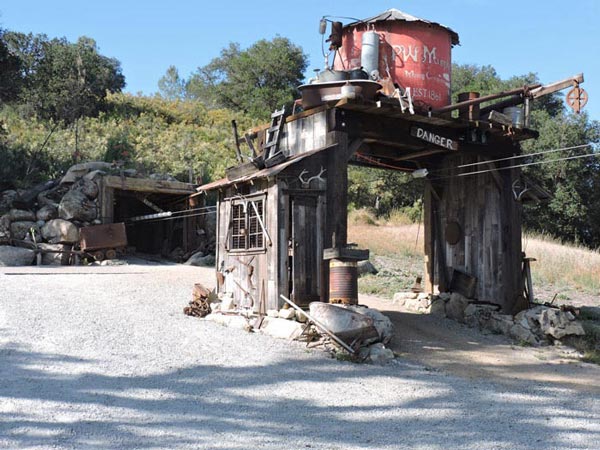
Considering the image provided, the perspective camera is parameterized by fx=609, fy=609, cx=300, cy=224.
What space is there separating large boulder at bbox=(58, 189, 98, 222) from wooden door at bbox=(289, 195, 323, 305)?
1140 cm

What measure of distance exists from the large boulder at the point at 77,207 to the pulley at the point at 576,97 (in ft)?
48.7

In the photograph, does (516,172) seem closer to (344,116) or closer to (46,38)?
(344,116)

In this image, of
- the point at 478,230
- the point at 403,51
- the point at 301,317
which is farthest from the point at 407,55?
the point at 301,317

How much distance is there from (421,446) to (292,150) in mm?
7125

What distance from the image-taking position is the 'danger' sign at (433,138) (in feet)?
37.4

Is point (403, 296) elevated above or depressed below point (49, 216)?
below

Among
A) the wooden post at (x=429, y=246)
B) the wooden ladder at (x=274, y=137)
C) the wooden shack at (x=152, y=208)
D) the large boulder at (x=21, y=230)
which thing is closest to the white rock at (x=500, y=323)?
the wooden post at (x=429, y=246)

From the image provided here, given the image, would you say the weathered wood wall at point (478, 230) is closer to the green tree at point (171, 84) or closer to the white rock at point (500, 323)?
the white rock at point (500, 323)

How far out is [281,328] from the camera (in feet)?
32.3

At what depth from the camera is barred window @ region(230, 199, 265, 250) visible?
11.1 meters

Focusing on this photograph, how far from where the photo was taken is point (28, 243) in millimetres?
18797

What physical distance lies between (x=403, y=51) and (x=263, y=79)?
37008 millimetres

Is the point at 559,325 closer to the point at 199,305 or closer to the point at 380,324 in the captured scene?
the point at 380,324

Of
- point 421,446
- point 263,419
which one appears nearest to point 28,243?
point 263,419
